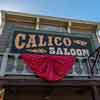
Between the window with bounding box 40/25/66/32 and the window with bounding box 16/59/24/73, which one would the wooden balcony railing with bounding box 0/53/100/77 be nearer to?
the window with bounding box 16/59/24/73

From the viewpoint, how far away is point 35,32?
8.30 m

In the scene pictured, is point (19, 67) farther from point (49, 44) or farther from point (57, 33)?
point (57, 33)

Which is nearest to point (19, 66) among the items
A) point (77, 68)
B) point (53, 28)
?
point (77, 68)

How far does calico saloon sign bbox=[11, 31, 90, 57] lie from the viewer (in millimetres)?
7625

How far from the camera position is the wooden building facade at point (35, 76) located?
564cm

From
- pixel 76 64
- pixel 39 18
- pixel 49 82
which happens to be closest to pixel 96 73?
pixel 76 64

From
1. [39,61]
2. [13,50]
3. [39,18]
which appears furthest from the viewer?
[39,18]

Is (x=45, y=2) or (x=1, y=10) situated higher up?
(x=45, y=2)

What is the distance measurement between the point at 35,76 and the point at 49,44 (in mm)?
2426

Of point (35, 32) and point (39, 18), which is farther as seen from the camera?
point (39, 18)

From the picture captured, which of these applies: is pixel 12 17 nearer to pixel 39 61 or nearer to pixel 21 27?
pixel 21 27

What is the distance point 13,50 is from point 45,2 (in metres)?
3.63

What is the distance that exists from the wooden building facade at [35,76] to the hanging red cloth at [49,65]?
0.17 metres

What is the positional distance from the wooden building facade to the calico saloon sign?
186 mm
